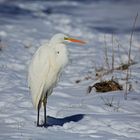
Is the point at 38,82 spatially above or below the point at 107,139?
above

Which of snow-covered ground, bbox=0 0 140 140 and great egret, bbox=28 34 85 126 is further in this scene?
great egret, bbox=28 34 85 126

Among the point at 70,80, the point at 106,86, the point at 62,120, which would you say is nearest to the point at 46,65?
the point at 62,120

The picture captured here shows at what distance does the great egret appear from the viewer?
6820 millimetres

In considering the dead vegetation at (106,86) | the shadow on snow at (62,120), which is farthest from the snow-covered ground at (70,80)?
the dead vegetation at (106,86)

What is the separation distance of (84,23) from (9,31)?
3283 millimetres

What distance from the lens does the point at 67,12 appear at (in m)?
18.3

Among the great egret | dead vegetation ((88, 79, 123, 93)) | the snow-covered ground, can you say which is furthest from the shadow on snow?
dead vegetation ((88, 79, 123, 93))

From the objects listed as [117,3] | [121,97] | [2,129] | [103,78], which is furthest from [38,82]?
[117,3]

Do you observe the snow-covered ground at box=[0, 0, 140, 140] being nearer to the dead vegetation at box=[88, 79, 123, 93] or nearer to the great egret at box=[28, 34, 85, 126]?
the dead vegetation at box=[88, 79, 123, 93]

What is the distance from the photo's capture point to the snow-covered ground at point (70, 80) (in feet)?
21.9

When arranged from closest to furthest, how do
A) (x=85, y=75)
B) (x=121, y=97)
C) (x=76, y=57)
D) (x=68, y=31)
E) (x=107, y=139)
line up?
(x=107, y=139) < (x=121, y=97) < (x=85, y=75) < (x=76, y=57) < (x=68, y=31)

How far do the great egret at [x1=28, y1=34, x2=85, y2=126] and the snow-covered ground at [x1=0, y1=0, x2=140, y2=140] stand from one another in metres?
0.43

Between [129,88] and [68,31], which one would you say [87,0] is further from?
[129,88]

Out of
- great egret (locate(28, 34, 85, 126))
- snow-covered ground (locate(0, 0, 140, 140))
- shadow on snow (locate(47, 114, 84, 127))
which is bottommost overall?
shadow on snow (locate(47, 114, 84, 127))
